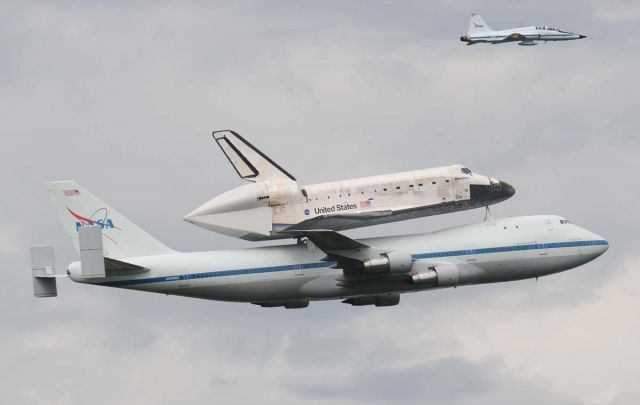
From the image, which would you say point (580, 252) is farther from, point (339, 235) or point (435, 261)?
point (339, 235)

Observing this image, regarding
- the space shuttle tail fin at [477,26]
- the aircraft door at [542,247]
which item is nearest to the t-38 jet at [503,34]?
the space shuttle tail fin at [477,26]

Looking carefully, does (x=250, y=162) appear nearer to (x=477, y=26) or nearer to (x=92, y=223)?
(x=92, y=223)

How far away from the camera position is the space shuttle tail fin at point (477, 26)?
143875 mm

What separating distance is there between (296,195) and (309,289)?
832 cm

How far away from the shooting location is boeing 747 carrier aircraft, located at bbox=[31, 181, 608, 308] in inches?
4053

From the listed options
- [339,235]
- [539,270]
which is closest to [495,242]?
[539,270]

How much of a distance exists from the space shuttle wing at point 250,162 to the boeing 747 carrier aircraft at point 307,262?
413 cm

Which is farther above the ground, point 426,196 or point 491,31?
point 491,31

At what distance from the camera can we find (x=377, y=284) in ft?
345

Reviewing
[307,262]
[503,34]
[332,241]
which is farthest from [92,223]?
[503,34]

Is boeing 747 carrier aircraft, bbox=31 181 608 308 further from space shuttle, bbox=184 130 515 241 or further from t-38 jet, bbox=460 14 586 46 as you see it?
t-38 jet, bbox=460 14 586 46

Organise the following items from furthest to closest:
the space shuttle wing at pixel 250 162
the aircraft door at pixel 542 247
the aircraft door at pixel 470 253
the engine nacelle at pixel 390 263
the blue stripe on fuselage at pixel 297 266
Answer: the aircraft door at pixel 542 247 → the aircraft door at pixel 470 253 → the engine nacelle at pixel 390 263 → the blue stripe on fuselage at pixel 297 266 → the space shuttle wing at pixel 250 162

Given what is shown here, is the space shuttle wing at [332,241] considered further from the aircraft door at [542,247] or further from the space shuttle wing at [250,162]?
the aircraft door at [542,247]

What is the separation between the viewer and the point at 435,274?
104m
